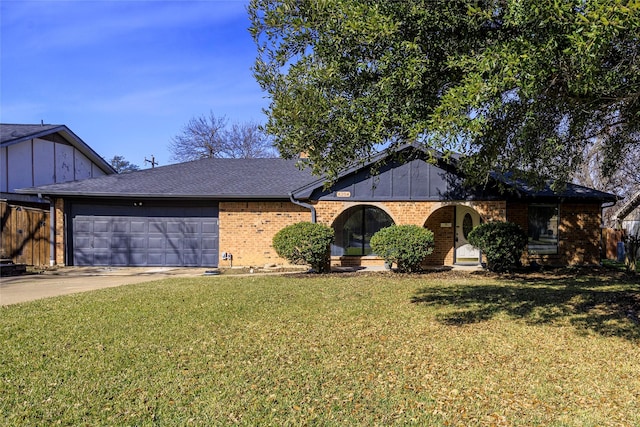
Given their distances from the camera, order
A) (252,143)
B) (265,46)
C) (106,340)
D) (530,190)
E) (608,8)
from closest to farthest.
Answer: (608,8), (106,340), (265,46), (530,190), (252,143)

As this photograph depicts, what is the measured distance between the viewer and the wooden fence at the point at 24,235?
15.7m

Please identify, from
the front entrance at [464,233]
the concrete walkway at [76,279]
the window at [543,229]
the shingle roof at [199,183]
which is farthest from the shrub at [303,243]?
the window at [543,229]

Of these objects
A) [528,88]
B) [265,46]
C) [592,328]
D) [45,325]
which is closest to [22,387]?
[45,325]

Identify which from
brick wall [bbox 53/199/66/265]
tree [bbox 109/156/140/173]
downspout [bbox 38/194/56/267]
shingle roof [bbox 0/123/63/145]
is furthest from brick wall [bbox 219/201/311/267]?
tree [bbox 109/156/140/173]

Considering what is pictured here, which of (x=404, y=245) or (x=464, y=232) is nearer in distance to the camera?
(x=404, y=245)

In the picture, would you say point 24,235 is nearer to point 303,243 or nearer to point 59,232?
point 59,232

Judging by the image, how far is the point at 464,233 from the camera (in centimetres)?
1667

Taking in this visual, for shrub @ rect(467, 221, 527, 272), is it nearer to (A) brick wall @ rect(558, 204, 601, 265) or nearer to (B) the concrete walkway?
(B) the concrete walkway

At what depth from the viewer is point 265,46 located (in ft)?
22.9

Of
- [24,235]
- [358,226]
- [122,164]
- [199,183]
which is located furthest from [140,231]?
[122,164]

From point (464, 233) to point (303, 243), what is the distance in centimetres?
664

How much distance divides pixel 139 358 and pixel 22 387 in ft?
3.95

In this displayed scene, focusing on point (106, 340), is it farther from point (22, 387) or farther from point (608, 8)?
point (608, 8)

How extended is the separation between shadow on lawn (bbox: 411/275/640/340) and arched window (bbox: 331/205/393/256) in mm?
4858
